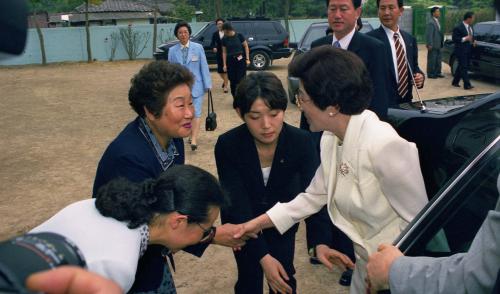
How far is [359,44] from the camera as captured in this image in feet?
13.8

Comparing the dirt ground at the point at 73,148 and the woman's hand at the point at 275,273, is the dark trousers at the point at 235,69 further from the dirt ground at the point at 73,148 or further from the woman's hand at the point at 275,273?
the woman's hand at the point at 275,273

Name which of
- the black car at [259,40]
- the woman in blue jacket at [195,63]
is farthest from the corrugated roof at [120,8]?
the woman in blue jacket at [195,63]

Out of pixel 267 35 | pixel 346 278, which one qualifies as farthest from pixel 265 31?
pixel 346 278

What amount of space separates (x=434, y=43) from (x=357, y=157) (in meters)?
12.8

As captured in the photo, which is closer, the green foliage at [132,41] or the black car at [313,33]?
the black car at [313,33]

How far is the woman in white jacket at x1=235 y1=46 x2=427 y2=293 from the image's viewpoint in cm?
222

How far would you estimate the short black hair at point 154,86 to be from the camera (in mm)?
2643

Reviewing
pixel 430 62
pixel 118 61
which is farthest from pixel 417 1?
pixel 430 62

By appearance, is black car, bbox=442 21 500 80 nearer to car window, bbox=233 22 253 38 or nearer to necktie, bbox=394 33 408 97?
car window, bbox=233 22 253 38

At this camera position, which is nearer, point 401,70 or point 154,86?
point 154,86

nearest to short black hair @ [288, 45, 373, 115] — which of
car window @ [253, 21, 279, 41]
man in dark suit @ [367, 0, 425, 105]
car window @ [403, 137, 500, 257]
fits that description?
car window @ [403, 137, 500, 257]

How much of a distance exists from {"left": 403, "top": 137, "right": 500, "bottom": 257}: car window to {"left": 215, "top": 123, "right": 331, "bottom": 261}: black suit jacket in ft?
3.19

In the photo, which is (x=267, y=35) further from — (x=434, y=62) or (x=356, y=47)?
(x=356, y=47)

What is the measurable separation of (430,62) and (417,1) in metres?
43.2
